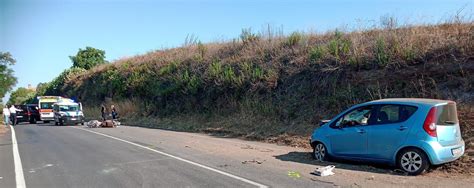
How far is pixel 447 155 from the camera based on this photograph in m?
9.26

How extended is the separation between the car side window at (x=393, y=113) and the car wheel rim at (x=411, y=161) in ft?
2.48

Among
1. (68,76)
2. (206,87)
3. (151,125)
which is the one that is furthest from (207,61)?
(68,76)

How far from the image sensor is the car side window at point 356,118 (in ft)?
34.0

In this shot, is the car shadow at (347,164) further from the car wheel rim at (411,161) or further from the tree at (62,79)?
the tree at (62,79)

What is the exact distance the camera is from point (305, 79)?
19766 mm

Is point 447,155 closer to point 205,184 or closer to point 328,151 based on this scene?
point 328,151

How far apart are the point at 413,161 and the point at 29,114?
3783cm

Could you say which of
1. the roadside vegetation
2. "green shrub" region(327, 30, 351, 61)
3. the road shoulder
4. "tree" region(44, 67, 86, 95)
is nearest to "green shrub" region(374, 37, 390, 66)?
the roadside vegetation

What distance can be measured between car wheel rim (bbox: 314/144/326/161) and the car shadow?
14 cm

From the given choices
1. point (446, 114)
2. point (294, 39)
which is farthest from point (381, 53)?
point (446, 114)

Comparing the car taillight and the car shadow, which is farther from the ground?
the car taillight

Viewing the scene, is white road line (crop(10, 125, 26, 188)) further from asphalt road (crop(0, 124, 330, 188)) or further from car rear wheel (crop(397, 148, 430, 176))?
car rear wheel (crop(397, 148, 430, 176))

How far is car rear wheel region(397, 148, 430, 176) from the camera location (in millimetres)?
9195

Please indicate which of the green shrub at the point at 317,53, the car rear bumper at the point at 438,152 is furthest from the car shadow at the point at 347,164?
the green shrub at the point at 317,53
